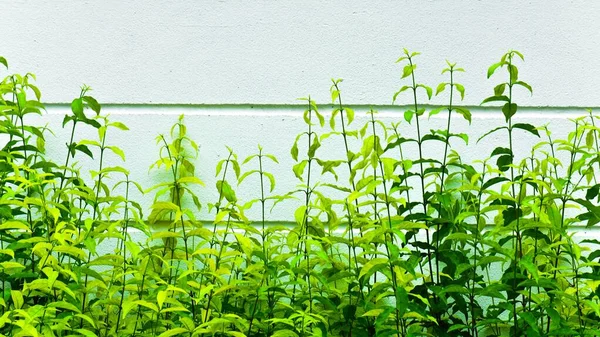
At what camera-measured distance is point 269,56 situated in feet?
9.09

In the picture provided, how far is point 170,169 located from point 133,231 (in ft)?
0.94

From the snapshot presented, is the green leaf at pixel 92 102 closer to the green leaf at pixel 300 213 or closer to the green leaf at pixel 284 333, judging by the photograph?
the green leaf at pixel 300 213

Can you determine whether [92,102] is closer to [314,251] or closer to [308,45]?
[308,45]

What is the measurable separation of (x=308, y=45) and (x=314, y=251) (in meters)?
0.91

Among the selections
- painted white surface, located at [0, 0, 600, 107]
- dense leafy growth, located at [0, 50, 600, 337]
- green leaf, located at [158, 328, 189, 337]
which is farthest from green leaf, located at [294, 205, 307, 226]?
painted white surface, located at [0, 0, 600, 107]

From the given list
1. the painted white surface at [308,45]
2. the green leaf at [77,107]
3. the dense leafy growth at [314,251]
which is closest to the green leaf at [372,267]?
the dense leafy growth at [314,251]

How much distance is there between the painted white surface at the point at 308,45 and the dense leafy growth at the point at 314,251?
0.33ft

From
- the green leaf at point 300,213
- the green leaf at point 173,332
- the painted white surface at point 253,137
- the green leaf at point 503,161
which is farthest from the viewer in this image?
the painted white surface at point 253,137

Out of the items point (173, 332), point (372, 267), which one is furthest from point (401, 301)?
point (173, 332)

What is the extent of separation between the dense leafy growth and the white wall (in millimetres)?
71

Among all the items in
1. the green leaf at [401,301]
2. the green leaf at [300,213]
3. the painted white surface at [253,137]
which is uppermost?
the painted white surface at [253,137]

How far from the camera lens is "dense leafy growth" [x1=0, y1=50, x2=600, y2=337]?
208cm

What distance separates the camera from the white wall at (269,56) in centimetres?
275

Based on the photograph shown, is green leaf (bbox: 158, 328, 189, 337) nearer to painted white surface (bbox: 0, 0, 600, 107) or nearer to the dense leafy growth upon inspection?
the dense leafy growth
